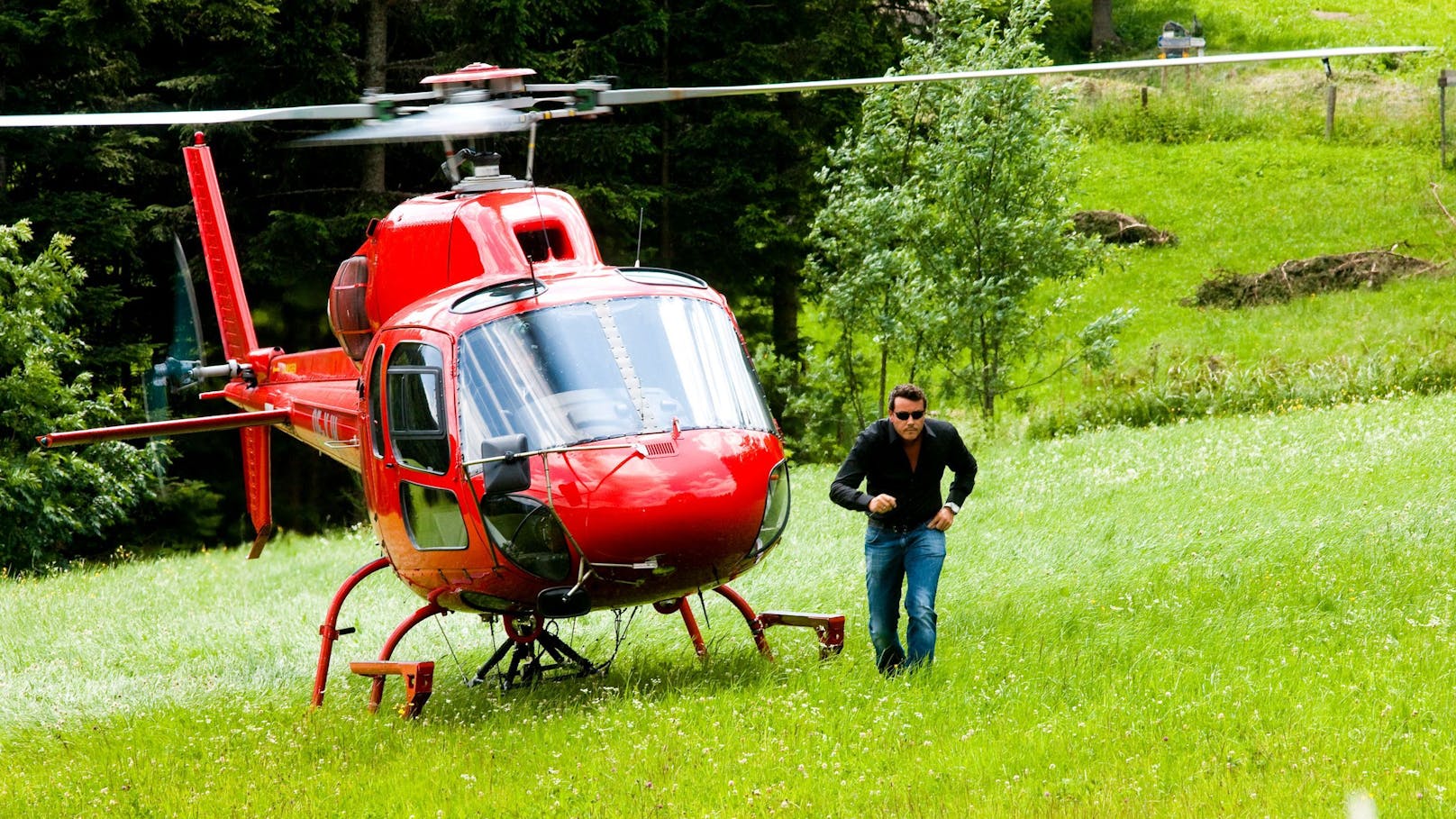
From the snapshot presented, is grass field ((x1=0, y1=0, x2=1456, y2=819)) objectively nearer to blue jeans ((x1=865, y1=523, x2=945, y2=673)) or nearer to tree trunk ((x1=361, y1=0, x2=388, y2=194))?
blue jeans ((x1=865, y1=523, x2=945, y2=673))

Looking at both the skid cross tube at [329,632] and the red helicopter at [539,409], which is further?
the skid cross tube at [329,632]

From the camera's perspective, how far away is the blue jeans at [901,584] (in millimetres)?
8242

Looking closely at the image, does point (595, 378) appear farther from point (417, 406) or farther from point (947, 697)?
point (947, 697)

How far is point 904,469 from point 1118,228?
2744 centimetres

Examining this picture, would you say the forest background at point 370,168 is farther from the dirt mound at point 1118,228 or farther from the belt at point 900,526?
the belt at point 900,526

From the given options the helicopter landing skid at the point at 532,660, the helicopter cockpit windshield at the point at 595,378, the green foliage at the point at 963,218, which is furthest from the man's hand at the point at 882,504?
the green foliage at the point at 963,218

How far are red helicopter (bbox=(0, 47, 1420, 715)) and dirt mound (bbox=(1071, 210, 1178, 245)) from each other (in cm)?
2623

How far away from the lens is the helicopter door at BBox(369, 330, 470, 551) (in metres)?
8.09

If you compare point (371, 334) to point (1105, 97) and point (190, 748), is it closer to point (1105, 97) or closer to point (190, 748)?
point (190, 748)

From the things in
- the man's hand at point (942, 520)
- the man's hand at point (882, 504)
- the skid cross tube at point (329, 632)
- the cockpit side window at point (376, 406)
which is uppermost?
the cockpit side window at point (376, 406)

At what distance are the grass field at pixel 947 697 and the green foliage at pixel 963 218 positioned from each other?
7606 mm

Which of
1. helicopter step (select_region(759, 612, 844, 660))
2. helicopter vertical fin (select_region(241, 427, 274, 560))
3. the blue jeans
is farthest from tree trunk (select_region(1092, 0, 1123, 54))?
the blue jeans

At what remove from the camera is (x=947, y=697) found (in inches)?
311

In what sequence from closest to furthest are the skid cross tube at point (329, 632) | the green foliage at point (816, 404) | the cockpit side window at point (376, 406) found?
1. the cockpit side window at point (376, 406)
2. the skid cross tube at point (329, 632)
3. the green foliage at point (816, 404)
